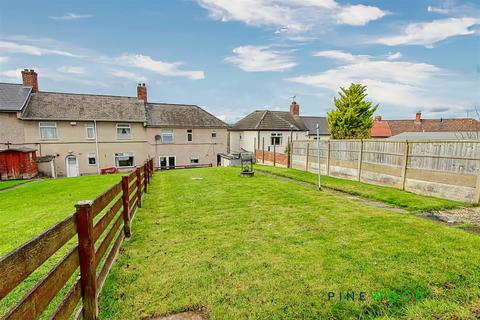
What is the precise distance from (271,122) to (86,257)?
27929mm

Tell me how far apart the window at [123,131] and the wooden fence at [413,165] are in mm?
19648

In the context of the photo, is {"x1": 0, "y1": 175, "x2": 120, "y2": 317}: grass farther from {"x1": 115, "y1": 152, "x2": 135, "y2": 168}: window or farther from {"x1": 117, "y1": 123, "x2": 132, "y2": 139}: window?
{"x1": 117, "y1": 123, "x2": 132, "y2": 139}: window

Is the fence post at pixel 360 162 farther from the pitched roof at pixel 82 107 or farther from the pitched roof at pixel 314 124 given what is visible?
the pitched roof at pixel 314 124

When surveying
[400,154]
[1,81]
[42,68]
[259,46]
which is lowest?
[400,154]

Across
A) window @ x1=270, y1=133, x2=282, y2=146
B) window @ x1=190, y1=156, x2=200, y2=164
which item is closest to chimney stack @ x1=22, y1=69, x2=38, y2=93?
window @ x1=190, y1=156, x2=200, y2=164

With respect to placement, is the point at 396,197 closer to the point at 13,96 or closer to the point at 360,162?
the point at 360,162

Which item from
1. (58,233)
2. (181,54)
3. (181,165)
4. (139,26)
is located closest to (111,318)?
(58,233)

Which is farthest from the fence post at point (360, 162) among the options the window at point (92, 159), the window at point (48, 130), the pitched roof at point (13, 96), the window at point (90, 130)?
the pitched roof at point (13, 96)

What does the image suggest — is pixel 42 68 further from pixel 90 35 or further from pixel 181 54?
pixel 181 54

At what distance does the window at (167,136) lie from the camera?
25188mm

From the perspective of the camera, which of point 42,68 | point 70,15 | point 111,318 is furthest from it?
point 42,68

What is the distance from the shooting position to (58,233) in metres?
1.96

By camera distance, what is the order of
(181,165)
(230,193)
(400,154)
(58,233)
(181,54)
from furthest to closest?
(181,165) < (181,54) < (400,154) < (230,193) < (58,233)

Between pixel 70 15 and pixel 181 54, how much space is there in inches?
330
